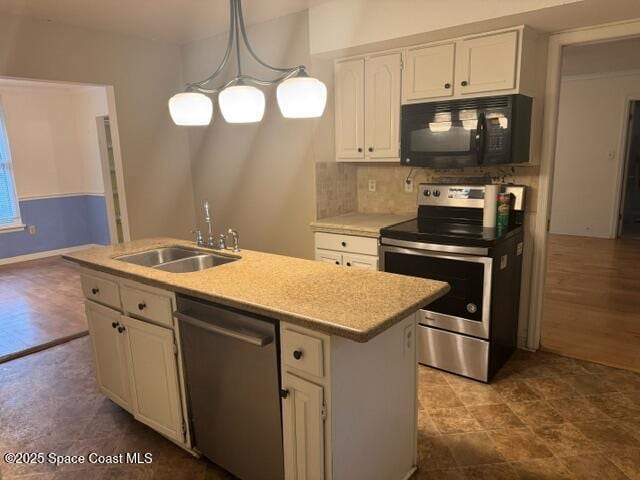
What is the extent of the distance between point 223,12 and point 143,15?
575 mm

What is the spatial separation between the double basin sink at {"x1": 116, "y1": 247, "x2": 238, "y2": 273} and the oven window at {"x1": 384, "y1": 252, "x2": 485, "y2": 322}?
1207mm

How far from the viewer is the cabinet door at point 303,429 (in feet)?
5.05

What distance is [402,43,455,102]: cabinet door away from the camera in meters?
2.88

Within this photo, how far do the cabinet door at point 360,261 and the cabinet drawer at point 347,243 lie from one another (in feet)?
0.12

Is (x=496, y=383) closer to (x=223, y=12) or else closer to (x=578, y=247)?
(x=223, y=12)

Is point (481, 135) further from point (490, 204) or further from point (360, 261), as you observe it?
point (360, 261)

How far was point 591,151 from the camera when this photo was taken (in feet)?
21.4

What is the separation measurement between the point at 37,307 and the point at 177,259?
2.71 metres

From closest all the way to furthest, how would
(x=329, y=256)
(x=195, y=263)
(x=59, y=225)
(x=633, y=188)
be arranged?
(x=195, y=263)
(x=329, y=256)
(x=59, y=225)
(x=633, y=188)

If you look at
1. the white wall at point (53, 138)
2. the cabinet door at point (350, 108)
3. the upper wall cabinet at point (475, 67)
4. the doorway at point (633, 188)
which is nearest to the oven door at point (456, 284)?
the cabinet door at point (350, 108)

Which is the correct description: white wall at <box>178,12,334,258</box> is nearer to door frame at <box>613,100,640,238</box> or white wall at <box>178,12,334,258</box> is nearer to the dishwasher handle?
the dishwasher handle

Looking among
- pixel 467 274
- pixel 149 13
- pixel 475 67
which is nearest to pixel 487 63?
pixel 475 67

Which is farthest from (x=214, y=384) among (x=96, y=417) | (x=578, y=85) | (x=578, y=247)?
(x=578, y=85)

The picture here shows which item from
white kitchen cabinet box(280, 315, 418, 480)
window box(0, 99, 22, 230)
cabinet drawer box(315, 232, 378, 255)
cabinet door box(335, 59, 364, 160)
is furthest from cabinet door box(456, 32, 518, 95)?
window box(0, 99, 22, 230)
